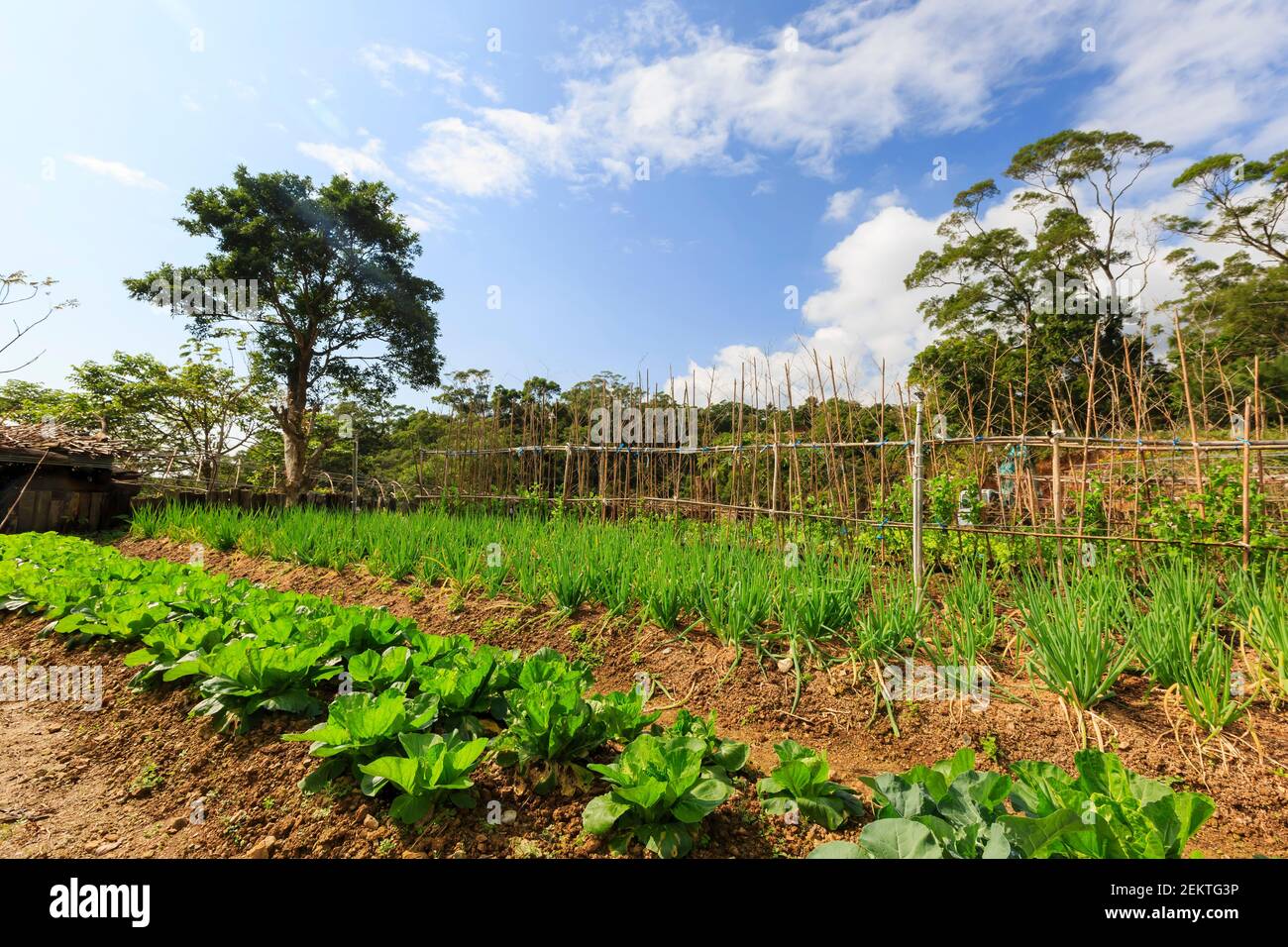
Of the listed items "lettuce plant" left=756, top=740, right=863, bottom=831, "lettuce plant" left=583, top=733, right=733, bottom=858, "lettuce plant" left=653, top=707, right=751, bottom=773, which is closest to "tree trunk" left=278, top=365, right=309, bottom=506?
"lettuce plant" left=653, top=707, right=751, bottom=773

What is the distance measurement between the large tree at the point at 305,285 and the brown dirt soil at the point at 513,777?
38.6 ft

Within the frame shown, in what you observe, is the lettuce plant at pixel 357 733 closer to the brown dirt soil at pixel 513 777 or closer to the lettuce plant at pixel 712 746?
the brown dirt soil at pixel 513 777

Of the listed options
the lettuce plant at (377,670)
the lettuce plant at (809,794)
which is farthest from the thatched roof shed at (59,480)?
the lettuce plant at (809,794)

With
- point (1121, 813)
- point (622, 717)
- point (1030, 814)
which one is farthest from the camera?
point (622, 717)

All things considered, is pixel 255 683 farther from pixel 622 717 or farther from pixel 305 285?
pixel 305 285

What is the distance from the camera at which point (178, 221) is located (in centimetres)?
1398

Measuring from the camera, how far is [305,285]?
14727 mm

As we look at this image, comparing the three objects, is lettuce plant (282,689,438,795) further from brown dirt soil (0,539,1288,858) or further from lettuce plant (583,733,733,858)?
lettuce plant (583,733,733,858)

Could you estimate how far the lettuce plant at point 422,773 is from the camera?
59.1 inches

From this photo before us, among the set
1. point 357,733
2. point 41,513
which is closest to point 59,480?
point 41,513

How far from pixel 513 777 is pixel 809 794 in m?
0.88

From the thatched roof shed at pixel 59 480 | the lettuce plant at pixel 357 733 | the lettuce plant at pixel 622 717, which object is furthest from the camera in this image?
the thatched roof shed at pixel 59 480
